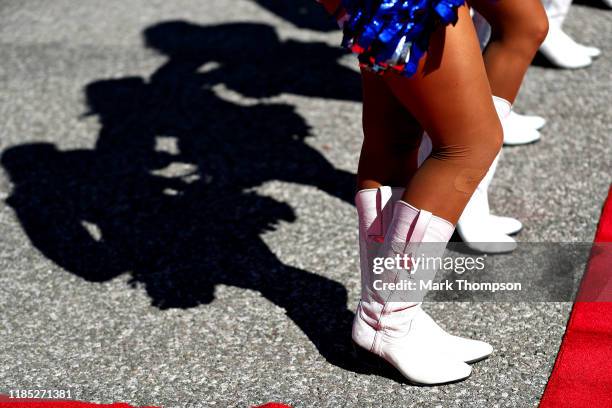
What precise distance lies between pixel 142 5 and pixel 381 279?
3.65 meters

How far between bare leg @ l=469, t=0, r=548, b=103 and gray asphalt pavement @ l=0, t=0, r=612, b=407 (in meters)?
0.72

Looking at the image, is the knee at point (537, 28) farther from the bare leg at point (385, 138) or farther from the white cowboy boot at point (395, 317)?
the white cowboy boot at point (395, 317)

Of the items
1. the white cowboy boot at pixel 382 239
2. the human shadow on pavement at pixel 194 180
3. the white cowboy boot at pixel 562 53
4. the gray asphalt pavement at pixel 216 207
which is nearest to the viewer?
the white cowboy boot at pixel 382 239

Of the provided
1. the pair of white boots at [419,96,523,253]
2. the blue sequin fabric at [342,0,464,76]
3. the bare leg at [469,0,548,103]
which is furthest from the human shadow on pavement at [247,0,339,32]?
the blue sequin fabric at [342,0,464,76]

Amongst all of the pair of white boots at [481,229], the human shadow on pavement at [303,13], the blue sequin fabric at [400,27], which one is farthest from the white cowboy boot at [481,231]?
the human shadow on pavement at [303,13]

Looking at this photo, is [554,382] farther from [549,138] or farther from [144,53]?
[144,53]

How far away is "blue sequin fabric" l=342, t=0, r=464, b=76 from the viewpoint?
70.7 inches

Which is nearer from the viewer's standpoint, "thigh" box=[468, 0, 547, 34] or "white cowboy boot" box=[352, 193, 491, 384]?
"white cowboy boot" box=[352, 193, 491, 384]

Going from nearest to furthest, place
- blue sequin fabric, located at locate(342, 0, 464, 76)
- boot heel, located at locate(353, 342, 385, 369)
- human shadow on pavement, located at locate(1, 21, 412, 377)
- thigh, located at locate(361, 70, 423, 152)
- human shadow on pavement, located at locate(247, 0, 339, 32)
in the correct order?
1. blue sequin fabric, located at locate(342, 0, 464, 76)
2. thigh, located at locate(361, 70, 423, 152)
3. boot heel, located at locate(353, 342, 385, 369)
4. human shadow on pavement, located at locate(1, 21, 412, 377)
5. human shadow on pavement, located at locate(247, 0, 339, 32)

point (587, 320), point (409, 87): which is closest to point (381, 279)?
point (409, 87)

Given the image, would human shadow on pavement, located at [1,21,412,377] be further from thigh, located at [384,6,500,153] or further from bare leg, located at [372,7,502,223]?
thigh, located at [384,6,500,153]

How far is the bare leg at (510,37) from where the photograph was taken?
2.43 m

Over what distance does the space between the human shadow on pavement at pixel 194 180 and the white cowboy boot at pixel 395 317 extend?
0.62 feet

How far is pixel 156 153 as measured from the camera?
3744 mm
